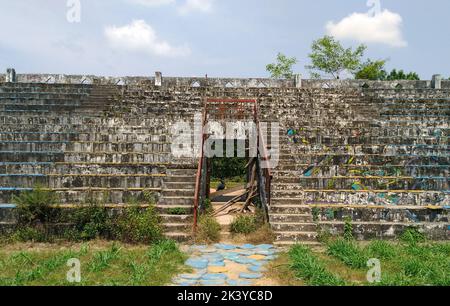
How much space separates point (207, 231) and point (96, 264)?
2.54m

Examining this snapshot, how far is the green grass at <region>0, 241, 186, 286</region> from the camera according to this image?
5.39 meters

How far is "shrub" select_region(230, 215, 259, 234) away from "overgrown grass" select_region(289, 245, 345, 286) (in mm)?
1466

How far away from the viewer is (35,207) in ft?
25.8

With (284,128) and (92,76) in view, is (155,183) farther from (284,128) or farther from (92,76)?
(92,76)

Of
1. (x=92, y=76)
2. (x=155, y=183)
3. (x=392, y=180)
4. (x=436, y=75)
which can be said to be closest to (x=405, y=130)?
(x=392, y=180)

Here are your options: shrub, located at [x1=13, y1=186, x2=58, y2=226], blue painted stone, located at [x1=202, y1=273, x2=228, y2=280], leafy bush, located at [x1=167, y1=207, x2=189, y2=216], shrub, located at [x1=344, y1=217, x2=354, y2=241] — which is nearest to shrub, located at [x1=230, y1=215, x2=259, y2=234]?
leafy bush, located at [x1=167, y1=207, x2=189, y2=216]

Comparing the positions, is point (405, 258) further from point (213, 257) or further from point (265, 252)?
point (213, 257)

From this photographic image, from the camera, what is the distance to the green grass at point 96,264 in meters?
5.39

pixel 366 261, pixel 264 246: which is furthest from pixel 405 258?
pixel 264 246

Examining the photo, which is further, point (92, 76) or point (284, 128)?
point (92, 76)

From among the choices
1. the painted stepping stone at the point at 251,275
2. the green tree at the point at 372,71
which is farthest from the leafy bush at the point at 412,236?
the green tree at the point at 372,71

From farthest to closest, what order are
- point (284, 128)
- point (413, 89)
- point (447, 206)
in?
1. point (413, 89)
2. point (284, 128)
3. point (447, 206)

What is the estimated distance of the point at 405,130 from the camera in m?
11.9

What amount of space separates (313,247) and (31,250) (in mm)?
5603
